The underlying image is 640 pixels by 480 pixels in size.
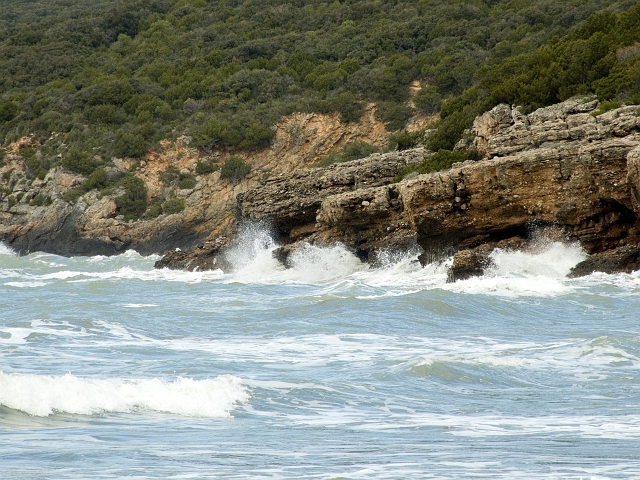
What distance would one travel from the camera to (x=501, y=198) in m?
24.6

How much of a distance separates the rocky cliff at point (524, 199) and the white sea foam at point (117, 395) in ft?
44.3

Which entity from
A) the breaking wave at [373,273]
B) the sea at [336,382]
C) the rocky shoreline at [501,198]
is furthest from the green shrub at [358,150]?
the sea at [336,382]

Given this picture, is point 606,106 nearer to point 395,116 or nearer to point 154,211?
point 395,116

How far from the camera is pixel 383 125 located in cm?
5966

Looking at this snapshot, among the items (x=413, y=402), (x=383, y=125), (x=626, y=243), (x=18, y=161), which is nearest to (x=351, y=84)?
(x=383, y=125)

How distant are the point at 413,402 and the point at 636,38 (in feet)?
94.0

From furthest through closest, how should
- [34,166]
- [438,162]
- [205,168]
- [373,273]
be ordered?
[34,166] → [205,168] → [438,162] → [373,273]

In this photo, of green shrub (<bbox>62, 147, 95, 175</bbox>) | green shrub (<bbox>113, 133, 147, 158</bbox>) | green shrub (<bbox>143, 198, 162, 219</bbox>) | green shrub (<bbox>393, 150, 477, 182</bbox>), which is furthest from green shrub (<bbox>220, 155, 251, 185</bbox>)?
green shrub (<bbox>393, 150, 477, 182</bbox>)

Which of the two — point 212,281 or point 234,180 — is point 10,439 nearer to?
point 212,281

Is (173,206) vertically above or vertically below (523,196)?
below

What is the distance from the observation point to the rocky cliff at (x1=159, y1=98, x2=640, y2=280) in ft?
75.2

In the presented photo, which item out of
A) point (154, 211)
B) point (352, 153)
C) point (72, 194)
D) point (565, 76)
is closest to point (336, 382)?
point (565, 76)

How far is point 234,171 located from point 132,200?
21.5 ft

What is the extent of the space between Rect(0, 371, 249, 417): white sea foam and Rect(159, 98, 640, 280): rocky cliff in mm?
13515
